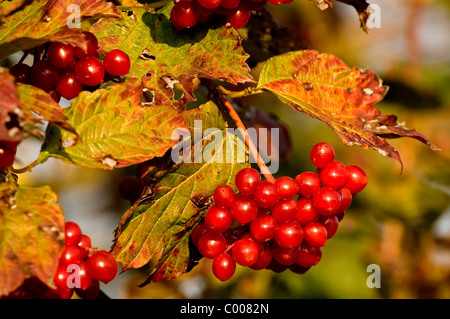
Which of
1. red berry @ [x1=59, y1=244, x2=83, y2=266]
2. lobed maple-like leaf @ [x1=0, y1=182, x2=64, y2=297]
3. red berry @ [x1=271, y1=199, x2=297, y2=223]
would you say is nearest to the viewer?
lobed maple-like leaf @ [x1=0, y1=182, x2=64, y2=297]

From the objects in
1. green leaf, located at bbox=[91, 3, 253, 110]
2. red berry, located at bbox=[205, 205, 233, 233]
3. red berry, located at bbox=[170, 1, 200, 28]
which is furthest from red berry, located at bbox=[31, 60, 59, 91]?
red berry, located at bbox=[205, 205, 233, 233]

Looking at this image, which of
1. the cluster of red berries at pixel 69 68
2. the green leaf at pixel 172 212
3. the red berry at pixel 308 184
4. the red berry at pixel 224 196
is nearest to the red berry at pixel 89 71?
the cluster of red berries at pixel 69 68

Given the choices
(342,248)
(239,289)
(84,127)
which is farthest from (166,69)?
(342,248)

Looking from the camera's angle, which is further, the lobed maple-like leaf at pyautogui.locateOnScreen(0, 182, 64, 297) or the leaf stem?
the leaf stem

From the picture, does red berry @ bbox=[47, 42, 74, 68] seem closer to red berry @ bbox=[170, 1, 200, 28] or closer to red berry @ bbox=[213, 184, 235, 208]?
red berry @ bbox=[170, 1, 200, 28]

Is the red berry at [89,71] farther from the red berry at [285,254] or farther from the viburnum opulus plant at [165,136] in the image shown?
the red berry at [285,254]

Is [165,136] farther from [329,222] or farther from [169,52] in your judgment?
[329,222]
